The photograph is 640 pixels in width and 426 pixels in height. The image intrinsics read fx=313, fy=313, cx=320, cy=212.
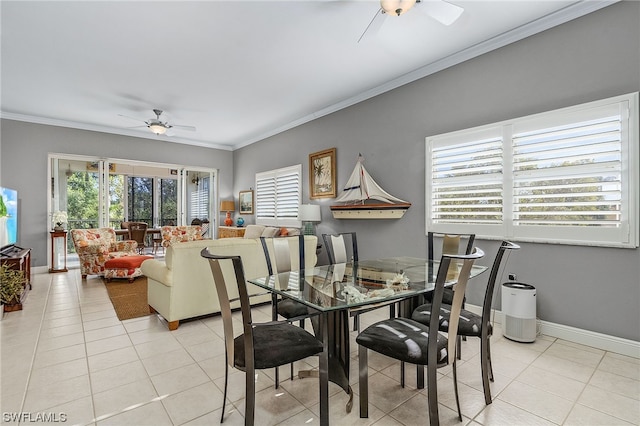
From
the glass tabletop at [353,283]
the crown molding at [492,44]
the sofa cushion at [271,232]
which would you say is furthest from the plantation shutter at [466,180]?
the sofa cushion at [271,232]

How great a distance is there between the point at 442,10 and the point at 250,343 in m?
2.62

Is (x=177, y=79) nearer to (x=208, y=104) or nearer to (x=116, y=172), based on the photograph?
(x=208, y=104)

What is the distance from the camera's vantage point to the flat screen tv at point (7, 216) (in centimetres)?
405

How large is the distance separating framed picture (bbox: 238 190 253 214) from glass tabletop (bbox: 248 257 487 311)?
508 cm

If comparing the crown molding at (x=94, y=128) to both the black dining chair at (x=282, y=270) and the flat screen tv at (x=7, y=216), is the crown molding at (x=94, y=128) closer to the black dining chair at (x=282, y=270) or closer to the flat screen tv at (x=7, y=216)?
the flat screen tv at (x=7, y=216)

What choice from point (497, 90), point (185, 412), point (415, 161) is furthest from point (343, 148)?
point (185, 412)

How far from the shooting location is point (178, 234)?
6.50 m

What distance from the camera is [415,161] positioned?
400 cm

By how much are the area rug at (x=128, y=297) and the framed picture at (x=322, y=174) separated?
Result: 10.1ft

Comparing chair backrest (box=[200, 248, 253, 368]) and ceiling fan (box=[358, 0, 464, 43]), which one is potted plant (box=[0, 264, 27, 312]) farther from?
ceiling fan (box=[358, 0, 464, 43])

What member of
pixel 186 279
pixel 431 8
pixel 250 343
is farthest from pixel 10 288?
pixel 431 8

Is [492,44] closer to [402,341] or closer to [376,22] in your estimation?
[376,22]

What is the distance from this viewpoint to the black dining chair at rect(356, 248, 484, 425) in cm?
154

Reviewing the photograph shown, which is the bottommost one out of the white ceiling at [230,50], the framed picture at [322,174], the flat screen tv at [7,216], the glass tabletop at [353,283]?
the glass tabletop at [353,283]
